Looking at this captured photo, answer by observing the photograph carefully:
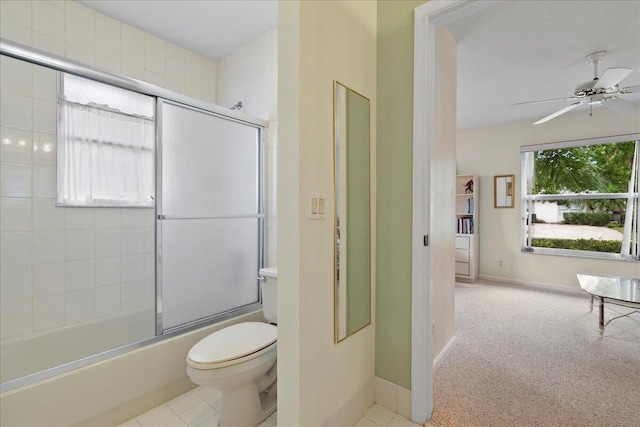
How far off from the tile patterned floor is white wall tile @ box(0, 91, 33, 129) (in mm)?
2057

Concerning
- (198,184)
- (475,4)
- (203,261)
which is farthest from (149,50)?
(475,4)

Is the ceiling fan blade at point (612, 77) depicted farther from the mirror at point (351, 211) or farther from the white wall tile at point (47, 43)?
the white wall tile at point (47, 43)

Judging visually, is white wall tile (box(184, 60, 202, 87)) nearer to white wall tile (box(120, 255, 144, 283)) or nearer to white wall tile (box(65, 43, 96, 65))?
white wall tile (box(65, 43, 96, 65))

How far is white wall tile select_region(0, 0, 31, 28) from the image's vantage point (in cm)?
195

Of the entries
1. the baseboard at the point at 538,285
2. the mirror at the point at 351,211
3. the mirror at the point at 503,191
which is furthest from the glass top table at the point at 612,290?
the mirror at the point at 351,211

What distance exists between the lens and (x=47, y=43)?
2113 millimetres

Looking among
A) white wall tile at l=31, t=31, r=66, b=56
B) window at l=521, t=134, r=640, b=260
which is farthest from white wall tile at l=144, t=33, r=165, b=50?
window at l=521, t=134, r=640, b=260

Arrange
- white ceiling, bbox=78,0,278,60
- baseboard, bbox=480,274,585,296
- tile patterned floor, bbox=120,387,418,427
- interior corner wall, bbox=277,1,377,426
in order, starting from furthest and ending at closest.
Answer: baseboard, bbox=480,274,585,296 < white ceiling, bbox=78,0,278,60 < tile patterned floor, bbox=120,387,418,427 < interior corner wall, bbox=277,1,377,426

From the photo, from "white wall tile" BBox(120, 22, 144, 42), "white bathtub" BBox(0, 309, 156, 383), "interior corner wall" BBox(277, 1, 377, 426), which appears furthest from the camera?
"white wall tile" BBox(120, 22, 144, 42)

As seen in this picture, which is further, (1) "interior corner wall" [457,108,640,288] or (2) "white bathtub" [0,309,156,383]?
(1) "interior corner wall" [457,108,640,288]

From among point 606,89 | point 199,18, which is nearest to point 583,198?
point 606,89

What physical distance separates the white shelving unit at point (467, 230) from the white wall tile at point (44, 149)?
16.5 ft

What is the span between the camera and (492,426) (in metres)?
1.58

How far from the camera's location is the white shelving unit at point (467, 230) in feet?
15.5
